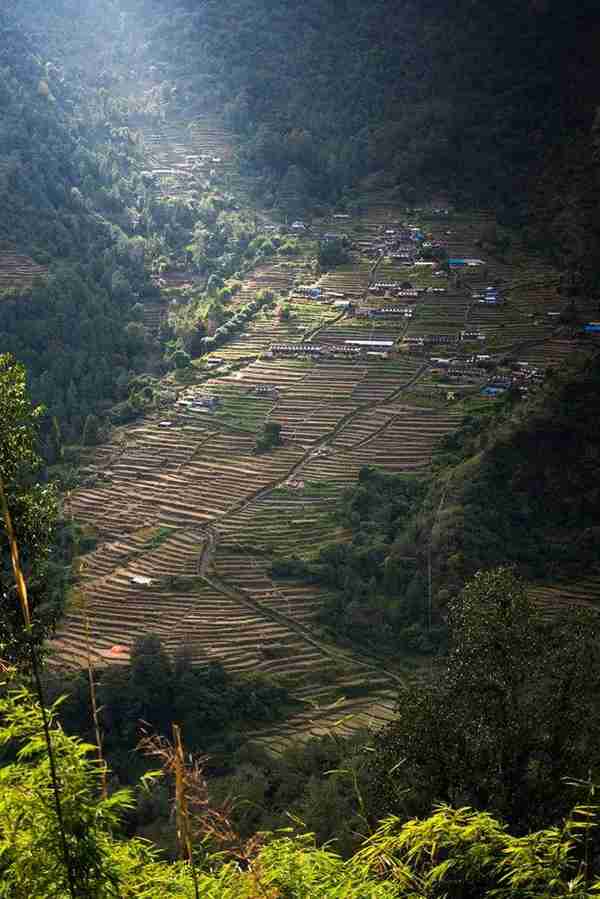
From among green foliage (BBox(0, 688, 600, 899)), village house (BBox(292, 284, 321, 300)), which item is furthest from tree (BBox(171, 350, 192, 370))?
green foliage (BBox(0, 688, 600, 899))

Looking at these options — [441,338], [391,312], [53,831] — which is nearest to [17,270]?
[391,312]

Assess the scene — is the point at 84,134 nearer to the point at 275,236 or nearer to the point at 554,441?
the point at 275,236

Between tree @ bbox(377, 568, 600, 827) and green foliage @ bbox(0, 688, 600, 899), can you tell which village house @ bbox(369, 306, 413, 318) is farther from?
green foliage @ bbox(0, 688, 600, 899)

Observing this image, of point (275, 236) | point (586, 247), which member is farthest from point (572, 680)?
point (275, 236)

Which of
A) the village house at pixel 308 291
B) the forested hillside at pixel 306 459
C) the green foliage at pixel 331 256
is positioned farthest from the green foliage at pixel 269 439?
the green foliage at pixel 331 256

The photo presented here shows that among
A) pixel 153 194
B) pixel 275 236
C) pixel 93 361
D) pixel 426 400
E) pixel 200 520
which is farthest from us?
pixel 153 194
